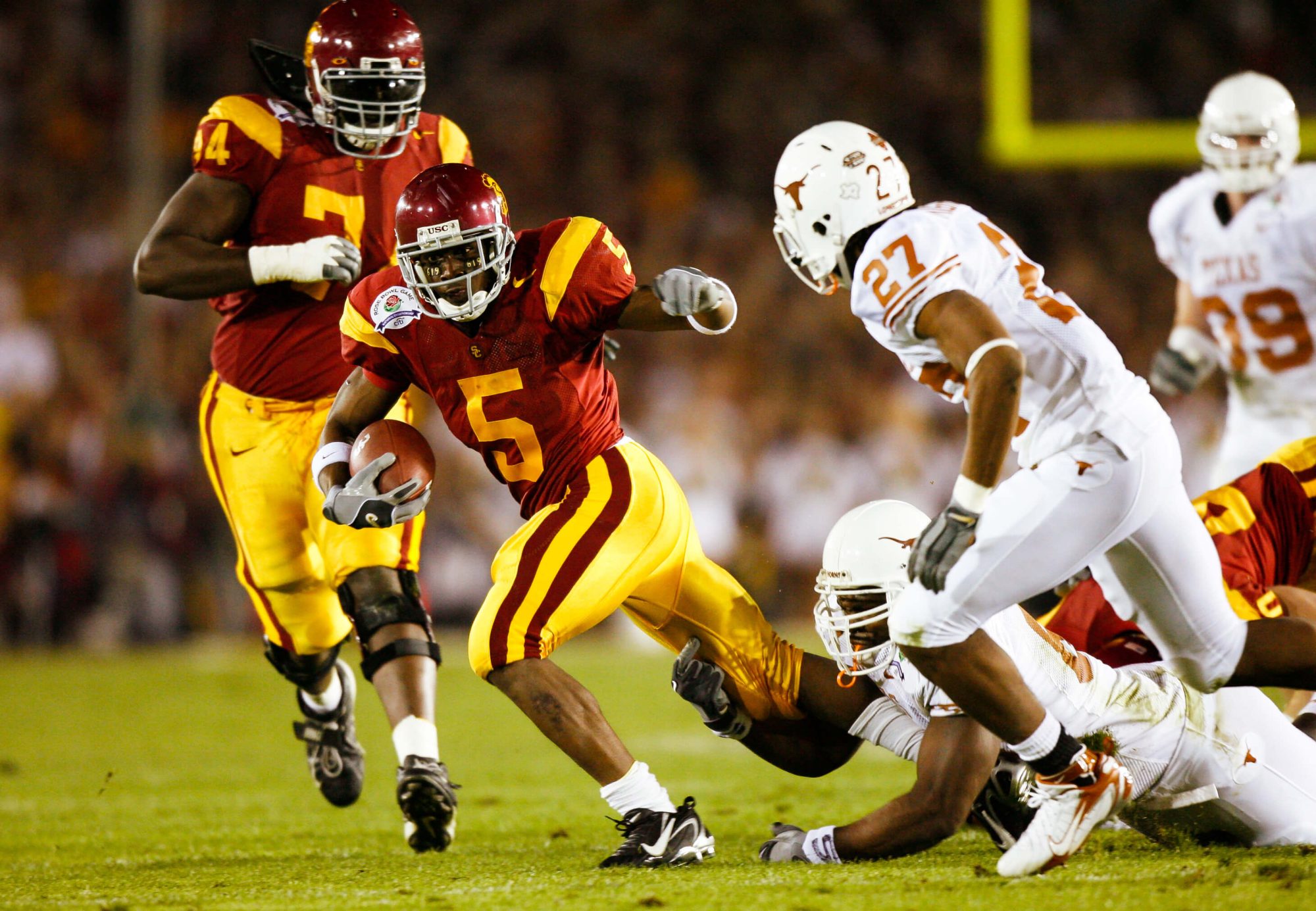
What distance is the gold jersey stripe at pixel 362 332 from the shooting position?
3818 millimetres

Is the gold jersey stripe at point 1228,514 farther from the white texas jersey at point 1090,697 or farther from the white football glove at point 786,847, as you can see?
the white football glove at point 786,847

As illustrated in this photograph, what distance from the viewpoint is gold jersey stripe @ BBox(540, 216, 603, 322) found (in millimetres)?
3695

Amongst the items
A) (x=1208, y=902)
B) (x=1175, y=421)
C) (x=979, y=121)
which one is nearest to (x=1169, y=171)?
(x=979, y=121)

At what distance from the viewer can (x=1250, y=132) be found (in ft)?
16.3

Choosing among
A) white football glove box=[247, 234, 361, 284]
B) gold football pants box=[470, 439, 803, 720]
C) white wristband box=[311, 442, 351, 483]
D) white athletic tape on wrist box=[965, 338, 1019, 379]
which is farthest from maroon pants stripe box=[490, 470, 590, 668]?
white athletic tape on wrist box=[965, 338, 1019, 379]

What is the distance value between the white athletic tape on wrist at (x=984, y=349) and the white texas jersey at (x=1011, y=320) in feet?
0.57

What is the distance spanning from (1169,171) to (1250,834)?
9198 mm

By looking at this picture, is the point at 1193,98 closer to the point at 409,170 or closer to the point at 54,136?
the point at 409,170

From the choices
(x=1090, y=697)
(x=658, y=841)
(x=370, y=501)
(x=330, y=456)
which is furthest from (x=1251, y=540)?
(x=330, y=456)

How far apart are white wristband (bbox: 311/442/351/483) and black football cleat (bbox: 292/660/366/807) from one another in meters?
1.08

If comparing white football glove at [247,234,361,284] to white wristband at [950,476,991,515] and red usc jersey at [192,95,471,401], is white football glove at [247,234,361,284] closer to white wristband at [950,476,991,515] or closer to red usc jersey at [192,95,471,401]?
red usc jersey at [192,95,471,401]

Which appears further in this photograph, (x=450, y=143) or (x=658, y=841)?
(x=450, y=143)

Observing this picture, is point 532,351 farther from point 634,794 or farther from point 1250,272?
point 1250,272

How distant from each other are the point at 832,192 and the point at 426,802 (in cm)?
171
